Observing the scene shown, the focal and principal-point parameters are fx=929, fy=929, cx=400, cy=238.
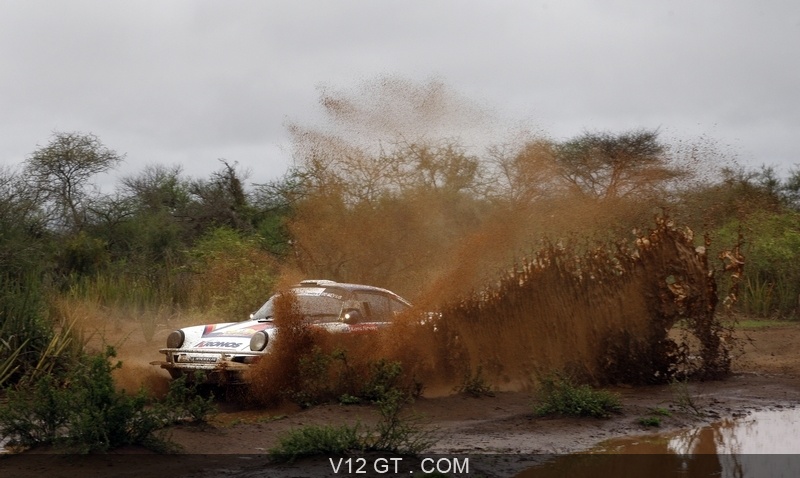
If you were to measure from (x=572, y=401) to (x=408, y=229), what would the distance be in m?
6.71

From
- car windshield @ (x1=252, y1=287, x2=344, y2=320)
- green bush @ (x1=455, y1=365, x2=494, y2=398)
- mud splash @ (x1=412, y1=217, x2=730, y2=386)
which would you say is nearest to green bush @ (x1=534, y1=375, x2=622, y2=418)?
green bush @ (x1=455, y1=365, x2=494, y2=398)

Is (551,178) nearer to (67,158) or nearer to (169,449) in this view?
(169,449)

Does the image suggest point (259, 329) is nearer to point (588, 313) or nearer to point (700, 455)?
point (588, 313)

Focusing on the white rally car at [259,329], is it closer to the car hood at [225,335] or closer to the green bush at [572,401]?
the car hood at [225,335]

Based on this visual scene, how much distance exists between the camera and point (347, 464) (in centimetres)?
706

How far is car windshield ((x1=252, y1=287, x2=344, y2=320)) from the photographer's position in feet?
35.9

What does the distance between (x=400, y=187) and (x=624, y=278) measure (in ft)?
16.8

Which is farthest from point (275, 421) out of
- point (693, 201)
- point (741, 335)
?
point (741, 335)

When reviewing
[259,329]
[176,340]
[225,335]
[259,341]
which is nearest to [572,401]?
[259,341]

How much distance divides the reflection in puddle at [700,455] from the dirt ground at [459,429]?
10.3 inches

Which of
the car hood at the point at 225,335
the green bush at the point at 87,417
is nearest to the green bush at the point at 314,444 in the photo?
the green bush at the point at 87,417

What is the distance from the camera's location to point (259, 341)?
10.1 meters

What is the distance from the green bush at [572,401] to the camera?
380 inches

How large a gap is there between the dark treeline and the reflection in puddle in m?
3.37
